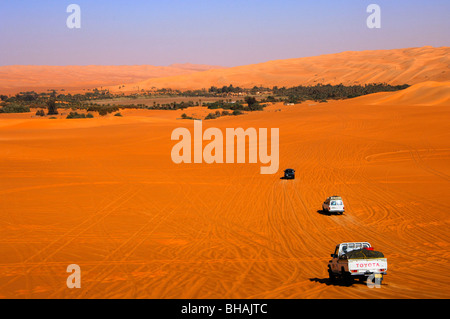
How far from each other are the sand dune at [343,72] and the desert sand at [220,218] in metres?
86.4

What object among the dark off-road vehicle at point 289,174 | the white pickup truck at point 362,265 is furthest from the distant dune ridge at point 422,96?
the white pickup truck at point 362,265

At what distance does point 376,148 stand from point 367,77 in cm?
10174

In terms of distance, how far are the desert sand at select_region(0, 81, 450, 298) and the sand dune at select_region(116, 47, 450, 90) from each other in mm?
86382

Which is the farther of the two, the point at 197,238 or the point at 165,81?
the point at 165,81

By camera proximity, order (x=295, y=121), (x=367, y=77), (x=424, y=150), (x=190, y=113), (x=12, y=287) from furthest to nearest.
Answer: (x=367, y=77) → (x=190, y=113) → (x=295, y=121) → (x=424, y=150) → (x=12, y=287)

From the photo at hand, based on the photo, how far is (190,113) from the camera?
3152 inches

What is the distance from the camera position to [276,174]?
32.2 metres

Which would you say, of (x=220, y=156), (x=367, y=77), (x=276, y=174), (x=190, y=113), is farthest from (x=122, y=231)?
(x=367, y=77)

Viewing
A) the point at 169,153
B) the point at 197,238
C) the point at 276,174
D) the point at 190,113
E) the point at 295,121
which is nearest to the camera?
the point at 197,238

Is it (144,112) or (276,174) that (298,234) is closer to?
(276,174)

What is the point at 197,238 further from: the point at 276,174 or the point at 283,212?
the point at 276,174

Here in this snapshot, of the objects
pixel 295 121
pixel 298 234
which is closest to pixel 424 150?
pixel 295 121

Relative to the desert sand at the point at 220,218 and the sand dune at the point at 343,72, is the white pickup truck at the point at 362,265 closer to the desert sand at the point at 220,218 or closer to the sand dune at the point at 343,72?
the desert sand at the point at 220,218

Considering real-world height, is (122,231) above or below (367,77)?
below
